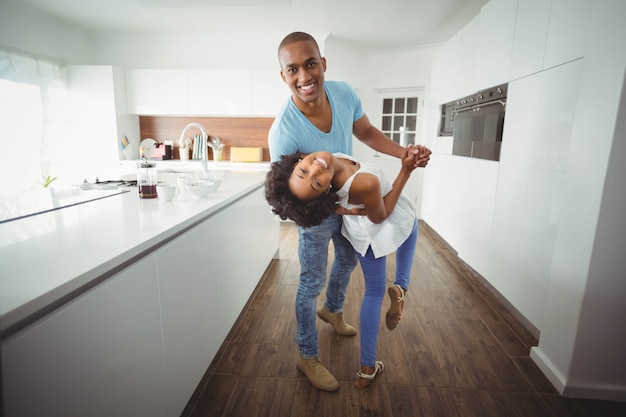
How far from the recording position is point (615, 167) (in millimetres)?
1281

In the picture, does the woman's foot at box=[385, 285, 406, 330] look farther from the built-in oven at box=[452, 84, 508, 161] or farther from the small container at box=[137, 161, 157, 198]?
the built-in oven at box=[452, 84, 508, 161]

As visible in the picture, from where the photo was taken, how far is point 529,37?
209 cm

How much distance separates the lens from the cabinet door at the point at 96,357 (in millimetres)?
606

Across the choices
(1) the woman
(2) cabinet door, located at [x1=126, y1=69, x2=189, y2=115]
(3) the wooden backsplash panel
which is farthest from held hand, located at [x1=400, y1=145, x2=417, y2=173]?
(2) cabinet door, located at [x1=126, y1=69, x2=189, y2=115]

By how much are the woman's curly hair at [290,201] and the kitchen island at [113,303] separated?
329mm

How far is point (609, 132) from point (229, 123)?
4.43m

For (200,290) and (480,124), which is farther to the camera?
(480,124)

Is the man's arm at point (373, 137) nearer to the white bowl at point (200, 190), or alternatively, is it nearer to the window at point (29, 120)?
the white bowl at point (200, 190)

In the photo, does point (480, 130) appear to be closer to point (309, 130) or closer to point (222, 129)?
point (309, 130)

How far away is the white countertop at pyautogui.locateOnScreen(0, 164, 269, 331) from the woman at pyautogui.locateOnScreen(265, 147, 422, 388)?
40cm

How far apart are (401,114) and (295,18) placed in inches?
86.0

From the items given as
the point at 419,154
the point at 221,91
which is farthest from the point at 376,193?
the point at 221,91

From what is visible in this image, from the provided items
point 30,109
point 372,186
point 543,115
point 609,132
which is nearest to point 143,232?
point 372,186

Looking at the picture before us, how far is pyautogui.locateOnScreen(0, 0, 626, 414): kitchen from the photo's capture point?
1326mm
